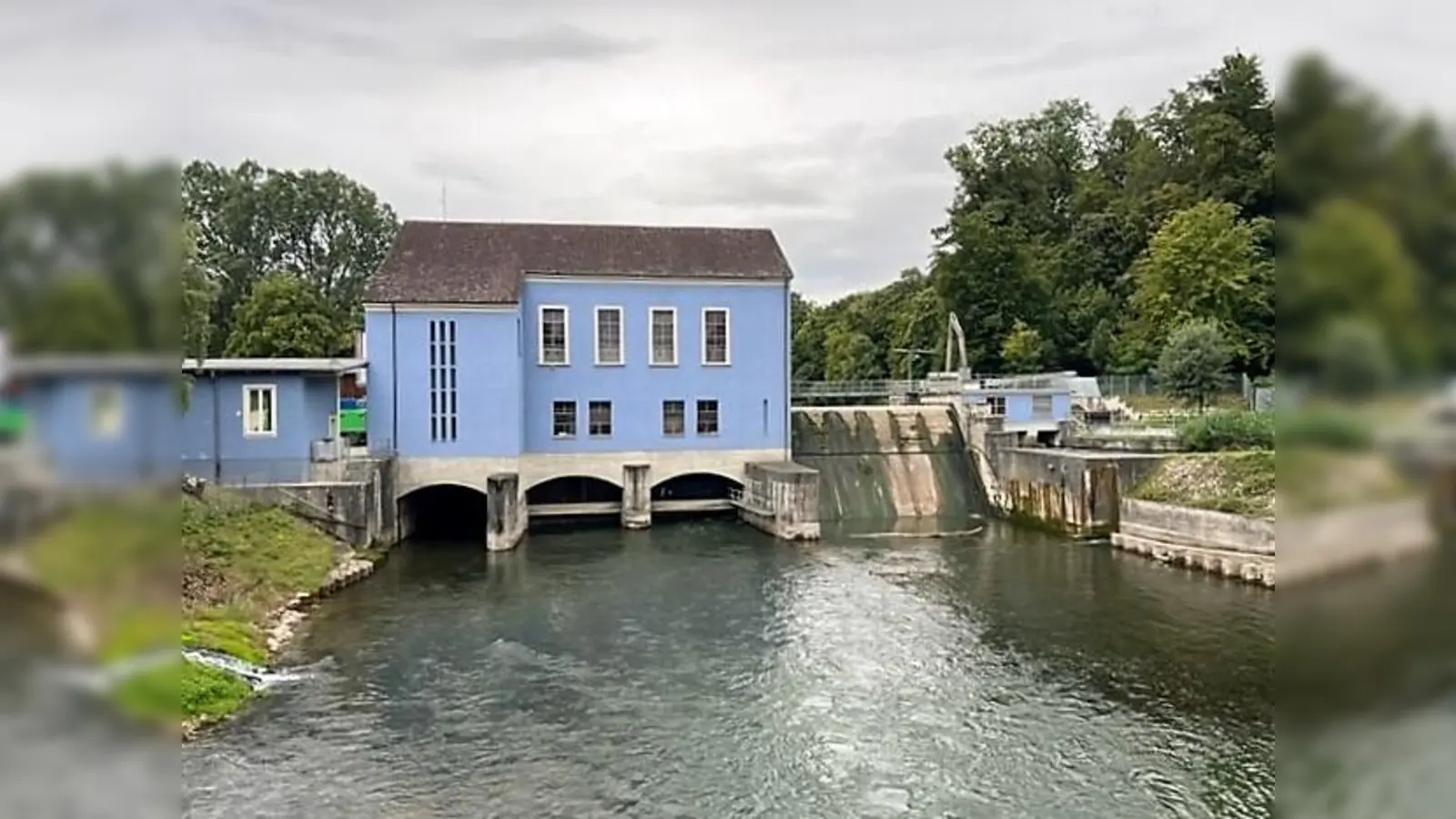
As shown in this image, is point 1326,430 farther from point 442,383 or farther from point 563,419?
point 563,419

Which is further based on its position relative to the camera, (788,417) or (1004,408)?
(1004,408)

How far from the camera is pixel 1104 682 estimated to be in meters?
12.5

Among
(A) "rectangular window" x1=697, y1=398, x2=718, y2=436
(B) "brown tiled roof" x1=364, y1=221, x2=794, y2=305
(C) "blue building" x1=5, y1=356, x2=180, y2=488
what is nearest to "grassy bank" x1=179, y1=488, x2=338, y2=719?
(B) "brown tiled roof" x1=364, y1=221, x2=794, y2=305

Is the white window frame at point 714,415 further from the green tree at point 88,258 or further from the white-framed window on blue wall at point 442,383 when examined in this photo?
the green tree at point 88,258

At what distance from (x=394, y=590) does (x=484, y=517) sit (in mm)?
8172

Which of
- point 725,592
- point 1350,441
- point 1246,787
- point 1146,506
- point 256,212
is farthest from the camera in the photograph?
point 256,212

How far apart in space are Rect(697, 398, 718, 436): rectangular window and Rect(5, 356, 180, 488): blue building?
24562mm

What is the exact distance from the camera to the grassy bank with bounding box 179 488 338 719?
11859 millimetres

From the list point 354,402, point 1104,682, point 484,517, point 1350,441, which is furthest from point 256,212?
point 1350,441

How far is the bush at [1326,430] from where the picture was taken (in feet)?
4.95

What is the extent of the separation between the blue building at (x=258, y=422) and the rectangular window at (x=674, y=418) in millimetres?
7615

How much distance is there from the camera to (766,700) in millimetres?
12055

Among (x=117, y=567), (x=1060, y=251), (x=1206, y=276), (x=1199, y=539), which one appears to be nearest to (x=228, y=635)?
(x=117, y=567)

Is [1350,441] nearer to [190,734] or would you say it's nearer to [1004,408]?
[190,734]
